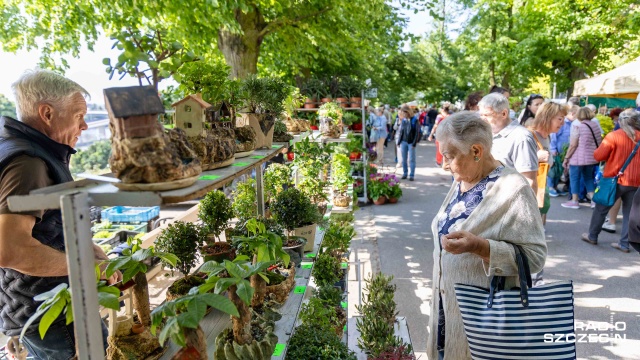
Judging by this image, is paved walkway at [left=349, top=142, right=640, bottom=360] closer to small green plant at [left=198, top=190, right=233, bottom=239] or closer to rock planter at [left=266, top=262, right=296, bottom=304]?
rock planter at [left=266, top=262, right=296, bottom=304]

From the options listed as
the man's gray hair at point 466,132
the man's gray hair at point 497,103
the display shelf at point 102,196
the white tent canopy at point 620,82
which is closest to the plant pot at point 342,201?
the man's gray hair at point 497,103

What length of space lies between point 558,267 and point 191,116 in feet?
17.3

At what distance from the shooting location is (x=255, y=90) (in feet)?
8.91

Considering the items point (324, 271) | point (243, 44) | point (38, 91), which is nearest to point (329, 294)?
point (324, 271)

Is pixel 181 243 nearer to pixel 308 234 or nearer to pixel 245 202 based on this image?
pixel 245 202

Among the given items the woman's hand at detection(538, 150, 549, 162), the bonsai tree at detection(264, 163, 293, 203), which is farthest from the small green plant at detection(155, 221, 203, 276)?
the woman's hand at detection(538, 150, 549, 162)

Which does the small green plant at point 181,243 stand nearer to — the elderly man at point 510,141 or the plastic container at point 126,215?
the elderly man at point 510,141

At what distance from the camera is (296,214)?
10.3ft

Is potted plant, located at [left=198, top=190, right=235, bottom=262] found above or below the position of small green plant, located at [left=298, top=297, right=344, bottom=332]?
above

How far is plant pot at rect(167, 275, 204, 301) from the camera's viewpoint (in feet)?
A: 6.61

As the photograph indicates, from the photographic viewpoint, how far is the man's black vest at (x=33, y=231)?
1684 mm

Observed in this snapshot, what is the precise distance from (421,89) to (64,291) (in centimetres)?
1697

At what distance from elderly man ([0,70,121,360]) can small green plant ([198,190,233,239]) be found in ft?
2.72

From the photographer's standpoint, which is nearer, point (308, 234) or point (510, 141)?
point (308, 234)
